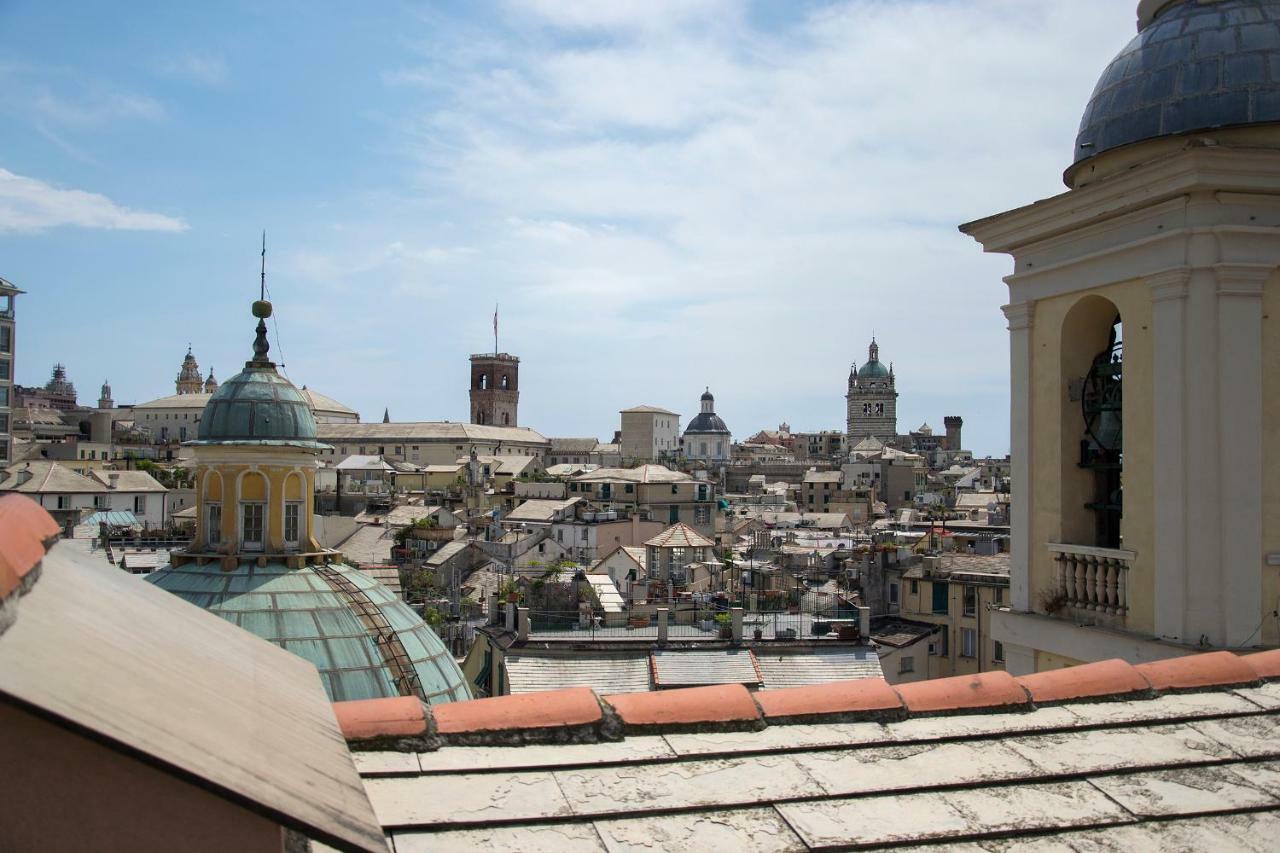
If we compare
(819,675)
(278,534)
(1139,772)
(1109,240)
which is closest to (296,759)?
(1139,772)

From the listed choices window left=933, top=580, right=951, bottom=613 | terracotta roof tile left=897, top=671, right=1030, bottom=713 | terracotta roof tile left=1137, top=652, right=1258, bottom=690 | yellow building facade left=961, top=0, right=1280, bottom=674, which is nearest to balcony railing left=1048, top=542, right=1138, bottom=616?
yellow building facade left=961, top=0, right=1280, bottom=674

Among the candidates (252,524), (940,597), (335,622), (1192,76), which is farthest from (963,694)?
(940,597)

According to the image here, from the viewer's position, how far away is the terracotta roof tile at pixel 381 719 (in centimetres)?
287

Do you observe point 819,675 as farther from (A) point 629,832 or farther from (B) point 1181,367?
(A) point 629,832

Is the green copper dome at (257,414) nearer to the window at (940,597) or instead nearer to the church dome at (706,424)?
the window at (940,597)

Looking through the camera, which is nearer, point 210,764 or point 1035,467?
point 210,764

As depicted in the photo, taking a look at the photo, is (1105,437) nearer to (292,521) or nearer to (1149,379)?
(1149,379)

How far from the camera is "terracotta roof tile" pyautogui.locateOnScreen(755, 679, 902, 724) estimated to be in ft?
11.0

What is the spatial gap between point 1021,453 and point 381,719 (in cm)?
496

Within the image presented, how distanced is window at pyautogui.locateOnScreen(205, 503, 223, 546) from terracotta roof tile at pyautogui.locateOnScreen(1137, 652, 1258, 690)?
9781 millimetres

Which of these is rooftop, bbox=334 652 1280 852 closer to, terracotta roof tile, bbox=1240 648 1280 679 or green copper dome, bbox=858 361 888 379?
terracotta roof tile, bbox=1240 648 1280 679

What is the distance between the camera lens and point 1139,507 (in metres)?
5.87

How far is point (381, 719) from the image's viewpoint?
115 inches

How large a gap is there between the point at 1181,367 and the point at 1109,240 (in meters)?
0.87
